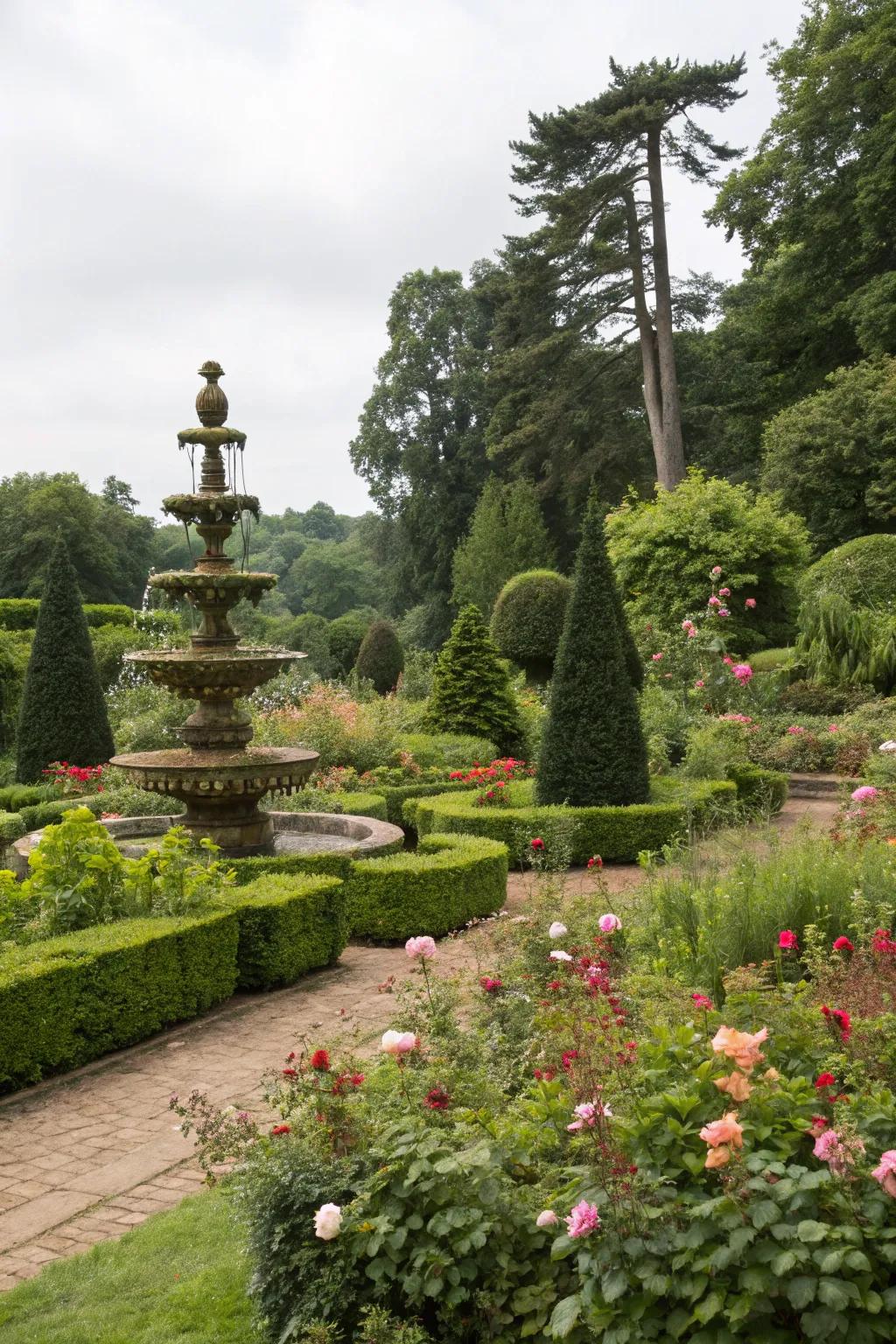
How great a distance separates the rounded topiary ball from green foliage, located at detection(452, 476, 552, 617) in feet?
20.3

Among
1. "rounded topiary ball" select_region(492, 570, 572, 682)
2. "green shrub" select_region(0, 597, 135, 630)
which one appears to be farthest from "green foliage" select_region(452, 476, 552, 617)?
"green shrub" select_region(0, 597, 135, 630)

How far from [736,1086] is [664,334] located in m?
24.7

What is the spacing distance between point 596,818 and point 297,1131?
7305mm

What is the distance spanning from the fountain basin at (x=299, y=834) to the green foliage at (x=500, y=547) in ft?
58.9

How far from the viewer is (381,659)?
2509cm

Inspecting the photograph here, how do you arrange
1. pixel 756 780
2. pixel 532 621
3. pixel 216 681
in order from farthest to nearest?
pixel 532 621
pixel 756 780
pixel 216 681

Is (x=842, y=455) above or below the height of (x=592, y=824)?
above

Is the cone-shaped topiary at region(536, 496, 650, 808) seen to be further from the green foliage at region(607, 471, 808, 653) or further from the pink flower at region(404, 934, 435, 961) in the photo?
the green foliage at region(607, 471, 808, 653)

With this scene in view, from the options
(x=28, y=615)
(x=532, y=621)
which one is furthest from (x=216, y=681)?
(x=28, y=615)

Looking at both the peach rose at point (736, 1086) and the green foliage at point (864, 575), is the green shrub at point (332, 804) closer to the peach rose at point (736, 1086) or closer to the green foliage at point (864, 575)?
the peach rose at point (736, 1086)

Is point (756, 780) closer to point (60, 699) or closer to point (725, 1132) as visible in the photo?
point (60, 699)

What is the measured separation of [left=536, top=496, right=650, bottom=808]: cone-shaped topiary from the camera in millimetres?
10688

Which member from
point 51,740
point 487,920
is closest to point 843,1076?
point 487,920

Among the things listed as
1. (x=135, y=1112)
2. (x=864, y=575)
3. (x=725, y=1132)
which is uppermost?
(x=864, y=575)
